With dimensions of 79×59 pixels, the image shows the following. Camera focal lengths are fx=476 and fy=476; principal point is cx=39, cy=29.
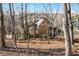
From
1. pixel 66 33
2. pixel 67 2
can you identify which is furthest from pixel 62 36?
pixel 67 2

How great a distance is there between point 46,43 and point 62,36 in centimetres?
15

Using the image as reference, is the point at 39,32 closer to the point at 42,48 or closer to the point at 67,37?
the point at 42,48

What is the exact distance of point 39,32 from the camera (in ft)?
13.4

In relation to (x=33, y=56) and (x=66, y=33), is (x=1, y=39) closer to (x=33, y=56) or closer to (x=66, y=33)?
(x=33, y=56)

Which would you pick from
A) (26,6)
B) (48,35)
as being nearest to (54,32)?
(48,35)

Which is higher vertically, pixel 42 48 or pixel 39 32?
pixel 39 32

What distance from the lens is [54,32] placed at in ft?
13.4

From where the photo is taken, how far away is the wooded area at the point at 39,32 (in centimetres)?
406

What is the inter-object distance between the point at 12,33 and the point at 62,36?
43 cm

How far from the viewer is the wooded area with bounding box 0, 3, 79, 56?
4.06m

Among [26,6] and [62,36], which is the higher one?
[26,6]

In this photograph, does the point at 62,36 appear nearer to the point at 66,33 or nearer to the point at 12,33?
the point at 66,33

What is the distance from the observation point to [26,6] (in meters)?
4.08

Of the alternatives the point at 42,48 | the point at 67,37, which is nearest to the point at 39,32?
the point at 42,48
